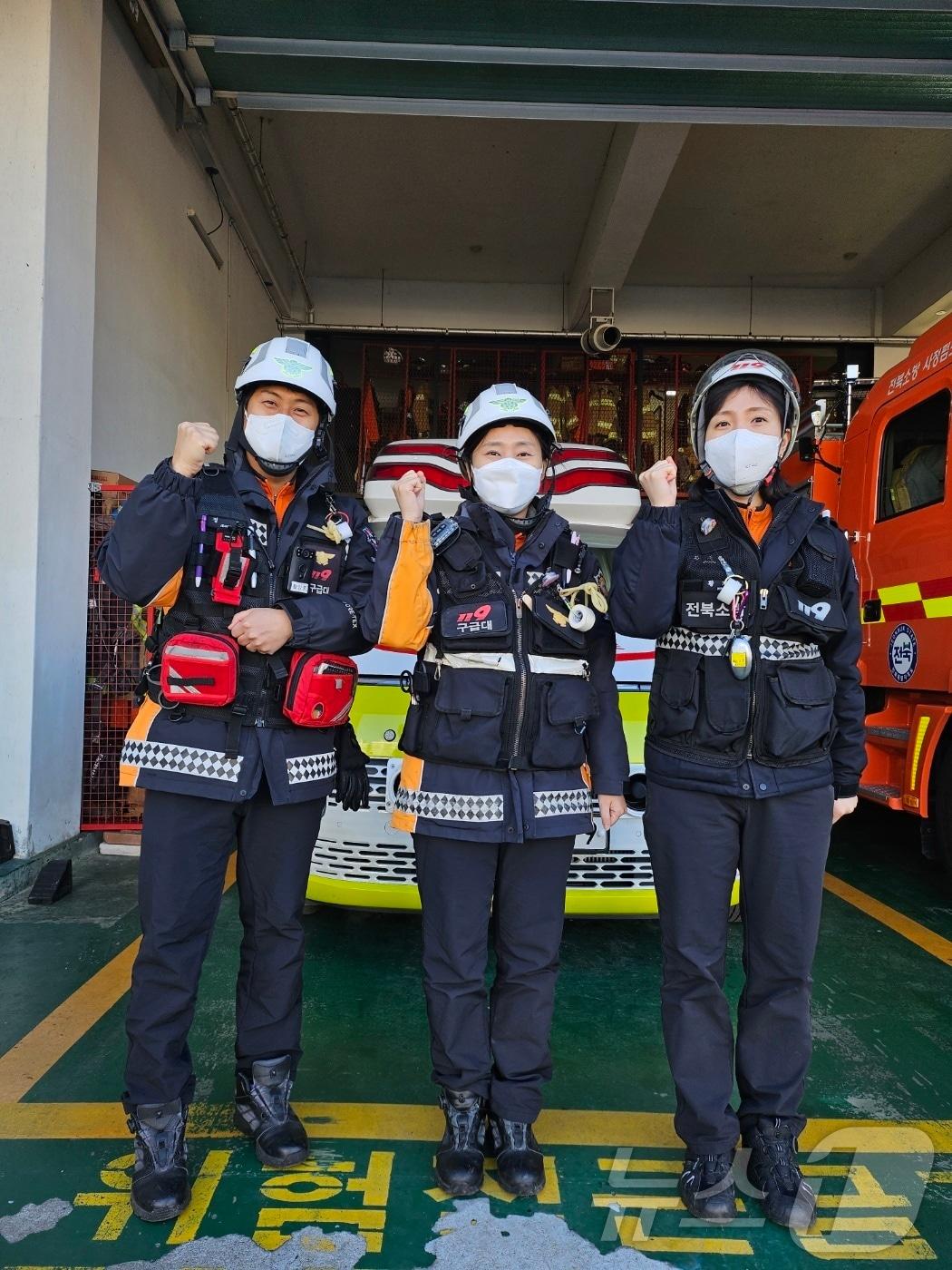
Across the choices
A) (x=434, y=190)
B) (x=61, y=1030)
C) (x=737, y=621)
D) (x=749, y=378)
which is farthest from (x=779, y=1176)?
(x=434, y=190)

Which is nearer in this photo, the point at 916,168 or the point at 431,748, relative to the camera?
the point at 431,748

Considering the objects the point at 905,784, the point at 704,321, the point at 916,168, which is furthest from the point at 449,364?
the point at 905,784

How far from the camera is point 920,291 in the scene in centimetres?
1052

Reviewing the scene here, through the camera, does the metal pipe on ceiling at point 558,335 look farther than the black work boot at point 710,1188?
Yes

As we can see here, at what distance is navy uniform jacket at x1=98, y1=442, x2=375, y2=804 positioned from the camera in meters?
1.98

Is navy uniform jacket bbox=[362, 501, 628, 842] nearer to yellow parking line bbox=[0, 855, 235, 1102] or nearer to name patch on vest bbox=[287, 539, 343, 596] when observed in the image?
name patch on vest bbox=[287, 539, 343, 596]

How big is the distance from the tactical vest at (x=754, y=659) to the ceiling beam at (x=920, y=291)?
9.97m

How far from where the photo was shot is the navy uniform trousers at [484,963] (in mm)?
2137

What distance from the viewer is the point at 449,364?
1148cm

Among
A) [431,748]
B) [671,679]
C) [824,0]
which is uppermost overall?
[824,0]

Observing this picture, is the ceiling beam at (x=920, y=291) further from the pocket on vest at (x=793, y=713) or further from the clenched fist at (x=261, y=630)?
the clenched fist at (x=261, y=630)

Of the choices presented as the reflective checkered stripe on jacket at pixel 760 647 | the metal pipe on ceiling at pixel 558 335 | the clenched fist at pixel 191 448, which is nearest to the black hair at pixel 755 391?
the reflective checkered stripe on jacket at pixel 760 647

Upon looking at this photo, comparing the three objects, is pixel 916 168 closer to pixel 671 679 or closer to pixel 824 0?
pixel 824 0

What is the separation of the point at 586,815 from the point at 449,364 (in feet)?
33.2
